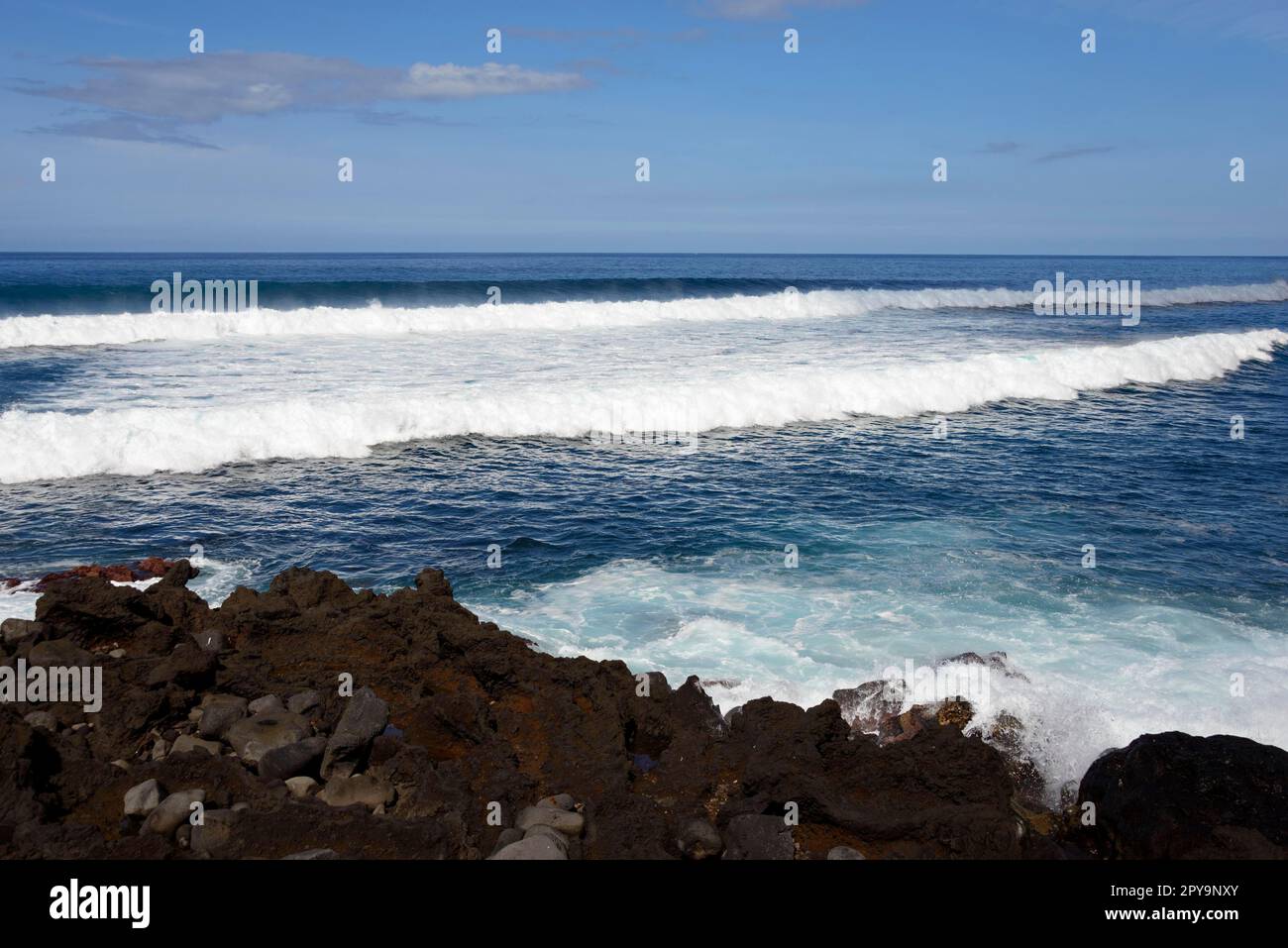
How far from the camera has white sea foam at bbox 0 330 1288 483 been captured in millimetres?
18344

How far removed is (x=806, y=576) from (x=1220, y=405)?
21.3 metres

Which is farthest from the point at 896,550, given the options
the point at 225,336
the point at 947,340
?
the point at 225,336

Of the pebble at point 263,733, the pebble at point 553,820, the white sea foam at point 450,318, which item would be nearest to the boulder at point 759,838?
the pebble at point 553,820

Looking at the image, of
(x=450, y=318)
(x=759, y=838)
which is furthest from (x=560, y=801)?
(x=450, y=318)

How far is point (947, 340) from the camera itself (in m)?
39.9

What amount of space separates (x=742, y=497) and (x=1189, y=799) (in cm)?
1088

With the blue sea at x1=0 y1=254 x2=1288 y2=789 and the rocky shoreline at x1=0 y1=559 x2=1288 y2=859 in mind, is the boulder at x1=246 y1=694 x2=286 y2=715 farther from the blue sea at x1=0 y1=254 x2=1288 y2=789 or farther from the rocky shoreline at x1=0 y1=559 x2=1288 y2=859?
the blue sea at x1=0 y1=254 x2=1288 y2=789

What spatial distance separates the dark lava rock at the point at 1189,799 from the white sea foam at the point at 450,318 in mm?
36702

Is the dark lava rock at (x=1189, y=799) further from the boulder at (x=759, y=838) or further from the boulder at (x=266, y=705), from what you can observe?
the boulder at (x=266, y=705)

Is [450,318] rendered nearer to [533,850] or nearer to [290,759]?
[290,759]

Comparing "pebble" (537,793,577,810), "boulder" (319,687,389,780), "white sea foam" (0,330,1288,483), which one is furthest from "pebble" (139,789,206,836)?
"white sea foam" (0,330,1288,483)

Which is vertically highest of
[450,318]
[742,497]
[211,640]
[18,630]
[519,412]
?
[450,318]

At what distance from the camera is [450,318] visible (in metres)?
43.8

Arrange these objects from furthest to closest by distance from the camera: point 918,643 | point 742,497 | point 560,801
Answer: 1. point 742,497
2. point 918,643
3. point 560,801
